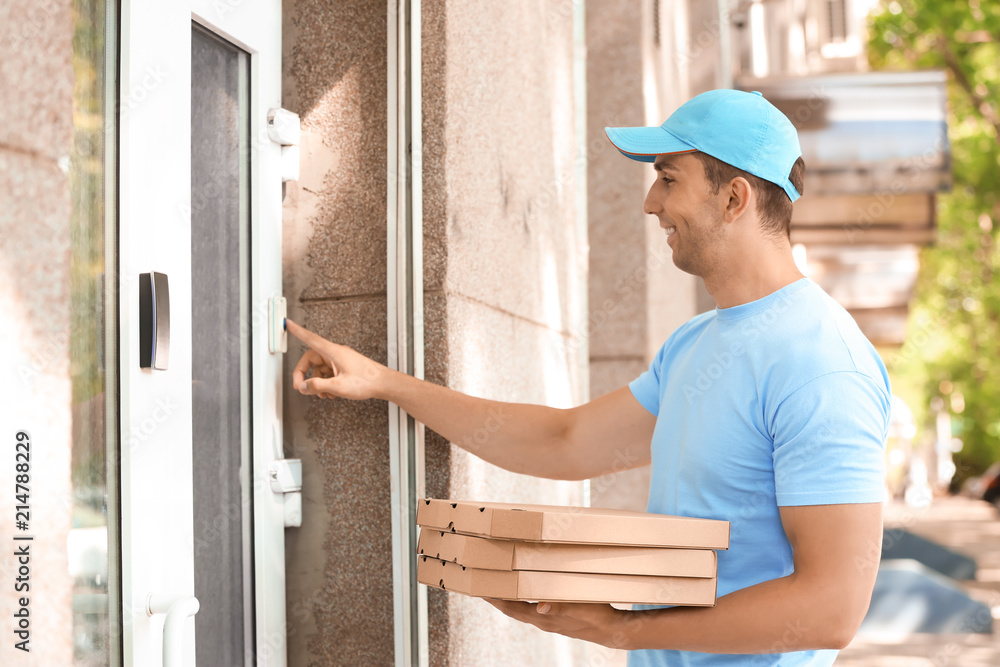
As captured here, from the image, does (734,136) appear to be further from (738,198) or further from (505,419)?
(505,419)

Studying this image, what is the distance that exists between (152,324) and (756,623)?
1.24 meters

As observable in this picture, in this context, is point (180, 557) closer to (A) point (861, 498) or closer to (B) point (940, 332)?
(A) point (861, 498)

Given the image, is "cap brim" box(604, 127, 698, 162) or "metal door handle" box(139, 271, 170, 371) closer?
"metal door handle" box(139, 271, 170, 371)

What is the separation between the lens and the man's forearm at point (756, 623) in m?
1.63

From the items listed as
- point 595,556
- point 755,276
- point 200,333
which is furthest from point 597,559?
point 200,333

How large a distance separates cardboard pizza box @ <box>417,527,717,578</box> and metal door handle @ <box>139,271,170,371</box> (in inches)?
28.2

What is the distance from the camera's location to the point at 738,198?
1.97m

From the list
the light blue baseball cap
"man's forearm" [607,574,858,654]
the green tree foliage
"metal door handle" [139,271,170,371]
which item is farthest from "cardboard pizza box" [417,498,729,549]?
the green tree foliage

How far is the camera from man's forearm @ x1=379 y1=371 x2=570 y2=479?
228 cm

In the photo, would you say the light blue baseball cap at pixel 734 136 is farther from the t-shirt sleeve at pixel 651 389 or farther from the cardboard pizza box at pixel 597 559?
the cardboard pizza box at pixel 597 559

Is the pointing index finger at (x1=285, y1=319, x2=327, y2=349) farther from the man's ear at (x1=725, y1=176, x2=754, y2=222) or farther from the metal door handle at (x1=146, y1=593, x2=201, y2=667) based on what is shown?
the man's ear at (x1=725, y1=176, x2=754, y2=222)

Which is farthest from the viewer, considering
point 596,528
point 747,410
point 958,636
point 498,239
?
point 958,636

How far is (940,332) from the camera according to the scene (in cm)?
2369

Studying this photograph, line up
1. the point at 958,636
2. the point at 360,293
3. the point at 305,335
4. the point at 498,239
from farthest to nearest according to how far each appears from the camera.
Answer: the point at 958,636
the point at 498,239
the point at 360,293
the point at 305,335
